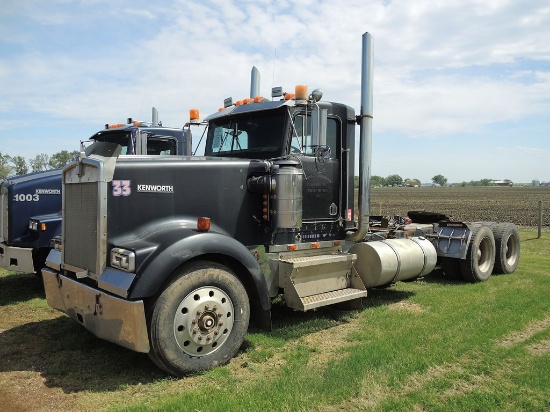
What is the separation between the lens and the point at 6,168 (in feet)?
143

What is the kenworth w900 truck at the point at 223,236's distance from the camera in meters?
4.20

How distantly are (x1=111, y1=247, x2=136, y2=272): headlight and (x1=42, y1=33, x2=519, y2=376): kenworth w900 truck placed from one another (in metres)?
0.01

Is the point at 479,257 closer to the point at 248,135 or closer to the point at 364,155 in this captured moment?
the point at 364,155

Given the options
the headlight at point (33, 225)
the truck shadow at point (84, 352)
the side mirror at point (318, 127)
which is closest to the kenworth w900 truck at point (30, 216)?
the headlight at point (33, 225)

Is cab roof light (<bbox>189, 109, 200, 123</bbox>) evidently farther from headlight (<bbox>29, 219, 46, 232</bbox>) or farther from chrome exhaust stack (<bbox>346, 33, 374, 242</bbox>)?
headlight (<bbox>29, 219, 46, 232</bbox>)

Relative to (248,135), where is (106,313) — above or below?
below

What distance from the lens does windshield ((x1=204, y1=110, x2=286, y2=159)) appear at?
5766 mm

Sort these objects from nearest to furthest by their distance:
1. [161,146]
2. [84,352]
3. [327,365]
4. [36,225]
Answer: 1. [327,365]
2. [84,352]
3. [36,225]
4. [161,146]

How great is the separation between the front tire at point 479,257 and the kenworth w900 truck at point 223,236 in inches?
68.6

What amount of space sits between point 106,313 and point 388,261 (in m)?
3.89

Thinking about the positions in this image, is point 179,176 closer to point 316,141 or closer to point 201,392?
point 316,141

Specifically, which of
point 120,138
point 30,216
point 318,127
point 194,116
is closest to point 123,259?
point 318,127

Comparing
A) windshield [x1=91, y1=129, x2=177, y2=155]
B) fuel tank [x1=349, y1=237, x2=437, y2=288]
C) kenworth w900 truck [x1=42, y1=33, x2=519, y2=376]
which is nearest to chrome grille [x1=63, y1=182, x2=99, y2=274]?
kenworth w900 truck [x1=42, y1=33, x2=519, y2=376]

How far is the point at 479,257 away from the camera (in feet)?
29.5
